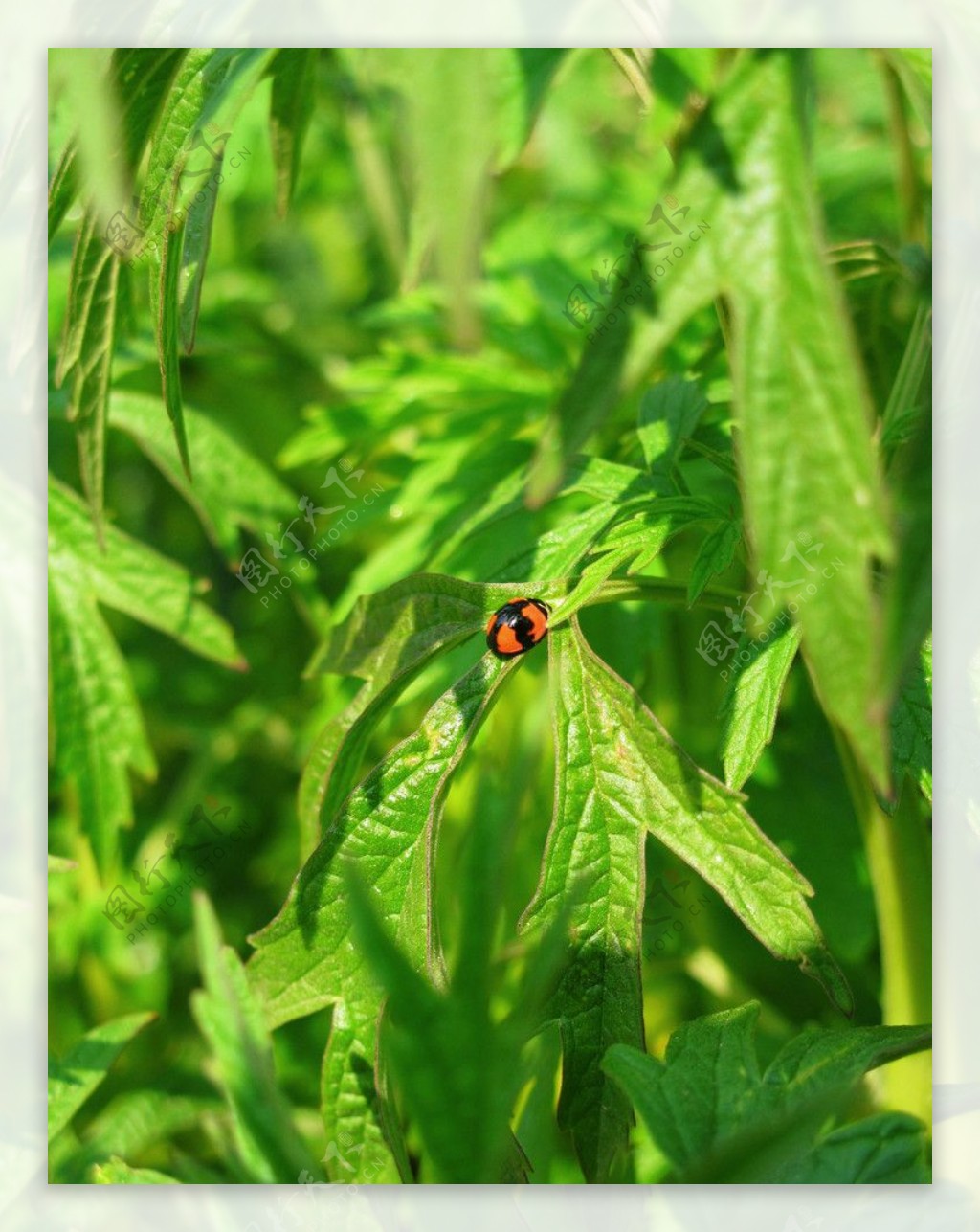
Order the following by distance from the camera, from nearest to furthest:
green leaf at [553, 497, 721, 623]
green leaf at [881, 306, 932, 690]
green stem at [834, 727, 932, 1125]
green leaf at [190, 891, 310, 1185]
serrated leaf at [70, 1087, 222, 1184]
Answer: green leaf at [881, 306, 932, 690]
green leaf at [190, 891, 310, 1185]
green leaf at [553, 497, 721, 623]
green stem at [834, 727, 932, 1125]
serrated leaf at [70, 1087, 222, 1184]

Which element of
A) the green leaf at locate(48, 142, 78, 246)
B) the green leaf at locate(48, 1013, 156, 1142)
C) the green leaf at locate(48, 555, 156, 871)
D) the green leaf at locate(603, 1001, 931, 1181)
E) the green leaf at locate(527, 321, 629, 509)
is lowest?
the green leaf at locate(48, 1013, 156, 1142)

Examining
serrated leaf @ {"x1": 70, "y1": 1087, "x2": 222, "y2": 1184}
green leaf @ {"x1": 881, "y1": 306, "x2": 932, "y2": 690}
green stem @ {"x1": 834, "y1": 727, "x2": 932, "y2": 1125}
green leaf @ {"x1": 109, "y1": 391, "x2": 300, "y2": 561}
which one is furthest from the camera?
green leaf @ {"x1": 109, "y1": 391, "x2": 300, "y2": 561}

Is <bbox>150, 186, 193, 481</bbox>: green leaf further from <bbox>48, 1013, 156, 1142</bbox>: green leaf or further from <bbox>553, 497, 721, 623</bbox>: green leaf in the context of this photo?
<bbox>48, 1013, 156, 1142</bbox>: green leaf

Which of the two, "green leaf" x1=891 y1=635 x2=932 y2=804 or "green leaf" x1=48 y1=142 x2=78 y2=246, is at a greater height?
"green leaf" x1=48 y1=142 x2=78 y2=246

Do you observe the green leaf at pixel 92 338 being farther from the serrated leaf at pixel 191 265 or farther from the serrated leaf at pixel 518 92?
the serrated leaf at pixel 518 92

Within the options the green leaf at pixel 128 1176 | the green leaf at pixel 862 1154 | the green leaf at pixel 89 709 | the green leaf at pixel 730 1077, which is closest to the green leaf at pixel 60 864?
the green leaf at pixel 89 709

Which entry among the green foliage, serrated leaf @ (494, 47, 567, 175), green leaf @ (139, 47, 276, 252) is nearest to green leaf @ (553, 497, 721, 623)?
the green foliage

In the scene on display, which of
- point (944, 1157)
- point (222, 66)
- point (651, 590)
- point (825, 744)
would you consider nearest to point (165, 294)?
point (222, 66)

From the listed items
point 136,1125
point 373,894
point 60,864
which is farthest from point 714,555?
point 136,1125
